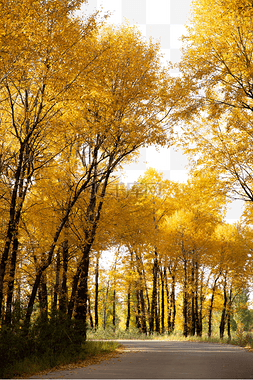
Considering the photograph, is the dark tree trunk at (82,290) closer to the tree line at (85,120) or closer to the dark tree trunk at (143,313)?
the tree line at (85,120)

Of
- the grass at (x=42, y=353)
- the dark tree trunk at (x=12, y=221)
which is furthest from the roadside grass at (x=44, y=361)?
the dark tree trunk at (x=12, y=221)

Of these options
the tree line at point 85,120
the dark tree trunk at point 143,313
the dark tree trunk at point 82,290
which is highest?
the tree line at point 85,120

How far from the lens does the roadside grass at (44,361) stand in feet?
22.0

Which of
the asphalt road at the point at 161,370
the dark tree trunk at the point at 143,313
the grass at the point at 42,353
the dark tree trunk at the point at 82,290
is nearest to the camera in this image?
the asphalt road at the point at 161,370

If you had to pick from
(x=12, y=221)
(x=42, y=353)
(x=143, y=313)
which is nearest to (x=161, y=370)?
(x=42, y=353)

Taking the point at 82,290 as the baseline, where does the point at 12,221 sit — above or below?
above

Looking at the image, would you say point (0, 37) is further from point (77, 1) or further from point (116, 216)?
point (116, 216)

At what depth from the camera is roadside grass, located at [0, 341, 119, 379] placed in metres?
6.69

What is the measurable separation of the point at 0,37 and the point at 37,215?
6407mm

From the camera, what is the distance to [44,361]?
764 cm

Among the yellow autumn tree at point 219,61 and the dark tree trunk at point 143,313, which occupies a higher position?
the yellow autumn tree at point 219,61

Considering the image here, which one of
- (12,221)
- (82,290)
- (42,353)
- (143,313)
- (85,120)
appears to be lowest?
(143,313)

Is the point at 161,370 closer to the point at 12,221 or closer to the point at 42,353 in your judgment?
the point at 42,353

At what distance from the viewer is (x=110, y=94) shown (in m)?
9.56
